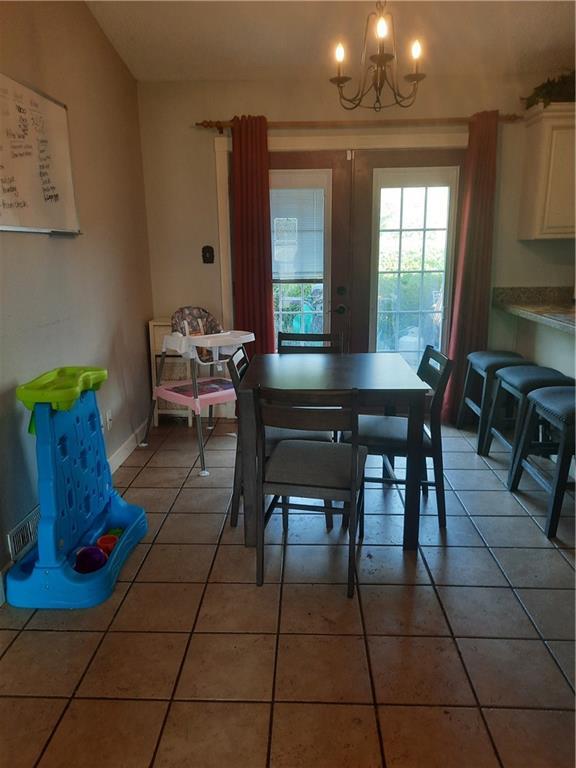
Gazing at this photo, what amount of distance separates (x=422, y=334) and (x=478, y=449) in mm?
1076

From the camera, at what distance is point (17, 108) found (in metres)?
2.06

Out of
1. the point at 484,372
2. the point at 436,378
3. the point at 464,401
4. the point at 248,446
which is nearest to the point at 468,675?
the point at 248,446

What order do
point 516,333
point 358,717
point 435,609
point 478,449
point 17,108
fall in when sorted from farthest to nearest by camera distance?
point 516,333, point 478,449, point 17,108, point 435,609, point 358,717

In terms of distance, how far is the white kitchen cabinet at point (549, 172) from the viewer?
131 inches

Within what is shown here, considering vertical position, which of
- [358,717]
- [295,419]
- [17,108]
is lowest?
[358,717]

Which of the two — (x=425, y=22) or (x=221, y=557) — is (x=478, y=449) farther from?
(x=425, y=22)

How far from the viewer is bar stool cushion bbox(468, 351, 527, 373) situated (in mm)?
3229

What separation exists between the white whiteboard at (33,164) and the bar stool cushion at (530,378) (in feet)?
8.25

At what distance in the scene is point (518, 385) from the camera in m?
2.76

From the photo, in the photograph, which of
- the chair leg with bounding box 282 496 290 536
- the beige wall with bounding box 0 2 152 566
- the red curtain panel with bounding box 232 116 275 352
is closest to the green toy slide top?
the beige wall with bounding box 0 2 152 566

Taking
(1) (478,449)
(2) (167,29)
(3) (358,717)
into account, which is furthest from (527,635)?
(2) (167,29)

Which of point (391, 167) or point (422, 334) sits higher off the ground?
point (391, 167)

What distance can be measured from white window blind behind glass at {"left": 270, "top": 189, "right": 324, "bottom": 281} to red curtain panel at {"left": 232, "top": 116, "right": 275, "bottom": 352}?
0.35 ft

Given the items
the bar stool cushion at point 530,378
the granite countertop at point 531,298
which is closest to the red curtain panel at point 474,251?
the granite countertop at point 531,298
